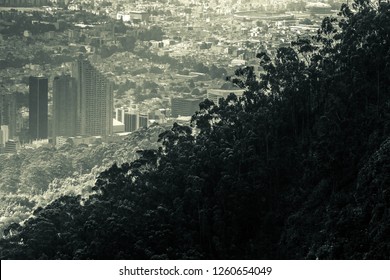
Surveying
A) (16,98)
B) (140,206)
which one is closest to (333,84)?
(140,206)

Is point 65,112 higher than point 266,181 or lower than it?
lower

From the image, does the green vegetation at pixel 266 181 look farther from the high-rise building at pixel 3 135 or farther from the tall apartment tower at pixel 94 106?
the high-rise building at pixel 3 135

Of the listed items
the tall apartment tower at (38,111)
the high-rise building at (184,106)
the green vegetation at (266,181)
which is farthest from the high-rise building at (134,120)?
the green vegetation at (266,181)

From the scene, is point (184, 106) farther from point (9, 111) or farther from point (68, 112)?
point (9, 111)

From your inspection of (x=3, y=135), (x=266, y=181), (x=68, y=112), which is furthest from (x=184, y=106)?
(x=266, y=181)

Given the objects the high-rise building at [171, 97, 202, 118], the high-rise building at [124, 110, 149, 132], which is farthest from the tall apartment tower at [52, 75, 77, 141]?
the high-rise building at [171, 97, 202, 118]

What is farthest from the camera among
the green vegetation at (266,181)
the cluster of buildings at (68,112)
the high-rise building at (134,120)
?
the cluster of buildings at (68,112)
